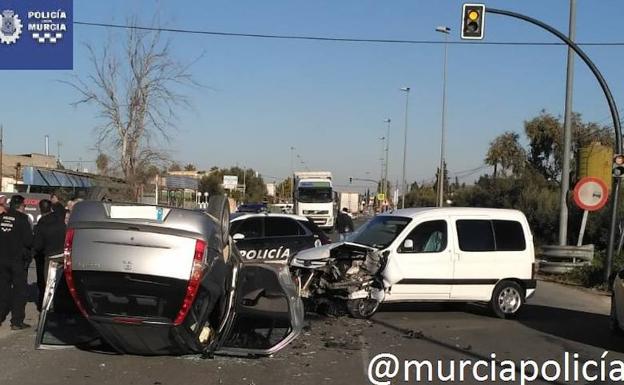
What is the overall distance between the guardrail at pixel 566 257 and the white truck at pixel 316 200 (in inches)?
977

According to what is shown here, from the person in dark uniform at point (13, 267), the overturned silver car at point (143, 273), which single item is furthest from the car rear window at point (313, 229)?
the overturned silver car at point (143, 273)

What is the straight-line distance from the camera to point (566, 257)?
752 inches

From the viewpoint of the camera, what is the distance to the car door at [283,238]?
14.6m

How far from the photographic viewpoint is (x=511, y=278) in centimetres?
1156

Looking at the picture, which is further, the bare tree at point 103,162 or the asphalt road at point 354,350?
the bare tree at point 103,162

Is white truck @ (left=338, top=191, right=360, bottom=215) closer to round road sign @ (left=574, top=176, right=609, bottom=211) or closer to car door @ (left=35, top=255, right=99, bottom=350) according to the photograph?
round road sign @ (left=574, top=176, right=609, bottom=211)

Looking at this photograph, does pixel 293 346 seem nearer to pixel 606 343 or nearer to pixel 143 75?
pixel 606 343

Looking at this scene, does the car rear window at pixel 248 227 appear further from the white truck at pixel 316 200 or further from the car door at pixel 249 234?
the white truck at pixel 316 200

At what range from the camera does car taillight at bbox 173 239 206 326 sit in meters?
5.71

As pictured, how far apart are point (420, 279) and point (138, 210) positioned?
6192 mm

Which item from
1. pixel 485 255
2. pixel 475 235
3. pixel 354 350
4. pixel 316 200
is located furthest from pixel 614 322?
pixel 316 200

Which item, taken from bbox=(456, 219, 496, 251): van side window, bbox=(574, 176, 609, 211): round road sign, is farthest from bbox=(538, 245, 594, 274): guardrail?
bbox=(456, 219, 496, 251): van side window

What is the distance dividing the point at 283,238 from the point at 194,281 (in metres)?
9.20

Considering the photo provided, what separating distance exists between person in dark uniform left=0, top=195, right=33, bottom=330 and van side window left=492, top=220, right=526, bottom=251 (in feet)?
25.0
